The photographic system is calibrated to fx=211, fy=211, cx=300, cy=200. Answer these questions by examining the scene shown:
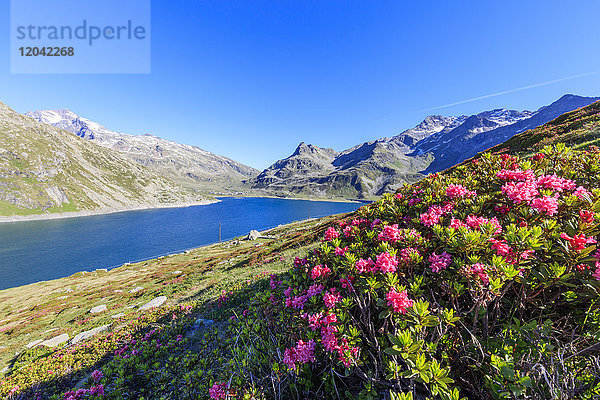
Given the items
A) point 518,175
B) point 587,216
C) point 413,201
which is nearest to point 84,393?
point 413,201

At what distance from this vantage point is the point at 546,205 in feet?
9.68

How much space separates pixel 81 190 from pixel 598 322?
24712 centimetres

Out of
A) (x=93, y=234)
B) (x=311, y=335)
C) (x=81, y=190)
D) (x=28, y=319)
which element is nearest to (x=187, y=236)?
(x=93, y=234)

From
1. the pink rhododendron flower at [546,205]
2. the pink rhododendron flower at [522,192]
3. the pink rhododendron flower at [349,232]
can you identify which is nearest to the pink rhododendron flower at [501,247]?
the pink rhododendron flower at [546,205]

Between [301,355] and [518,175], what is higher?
[518,175]

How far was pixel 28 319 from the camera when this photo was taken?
66.4 feet

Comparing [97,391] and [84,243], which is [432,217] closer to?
[97,391]

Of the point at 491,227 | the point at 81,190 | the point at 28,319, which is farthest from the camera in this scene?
the point at 81,190

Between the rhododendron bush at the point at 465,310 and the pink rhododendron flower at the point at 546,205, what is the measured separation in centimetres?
1

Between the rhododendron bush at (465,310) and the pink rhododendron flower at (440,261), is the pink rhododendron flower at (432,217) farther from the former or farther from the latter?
the pink rhododendron flower at (440,261)

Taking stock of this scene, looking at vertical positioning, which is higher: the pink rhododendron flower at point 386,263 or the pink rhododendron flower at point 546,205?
the pink rhododendron flower at point 546,205

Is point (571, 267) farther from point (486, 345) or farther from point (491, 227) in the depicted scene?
point (486, 345)

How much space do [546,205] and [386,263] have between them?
2344 millimetres

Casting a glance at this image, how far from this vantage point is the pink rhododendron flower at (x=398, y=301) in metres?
2.65
